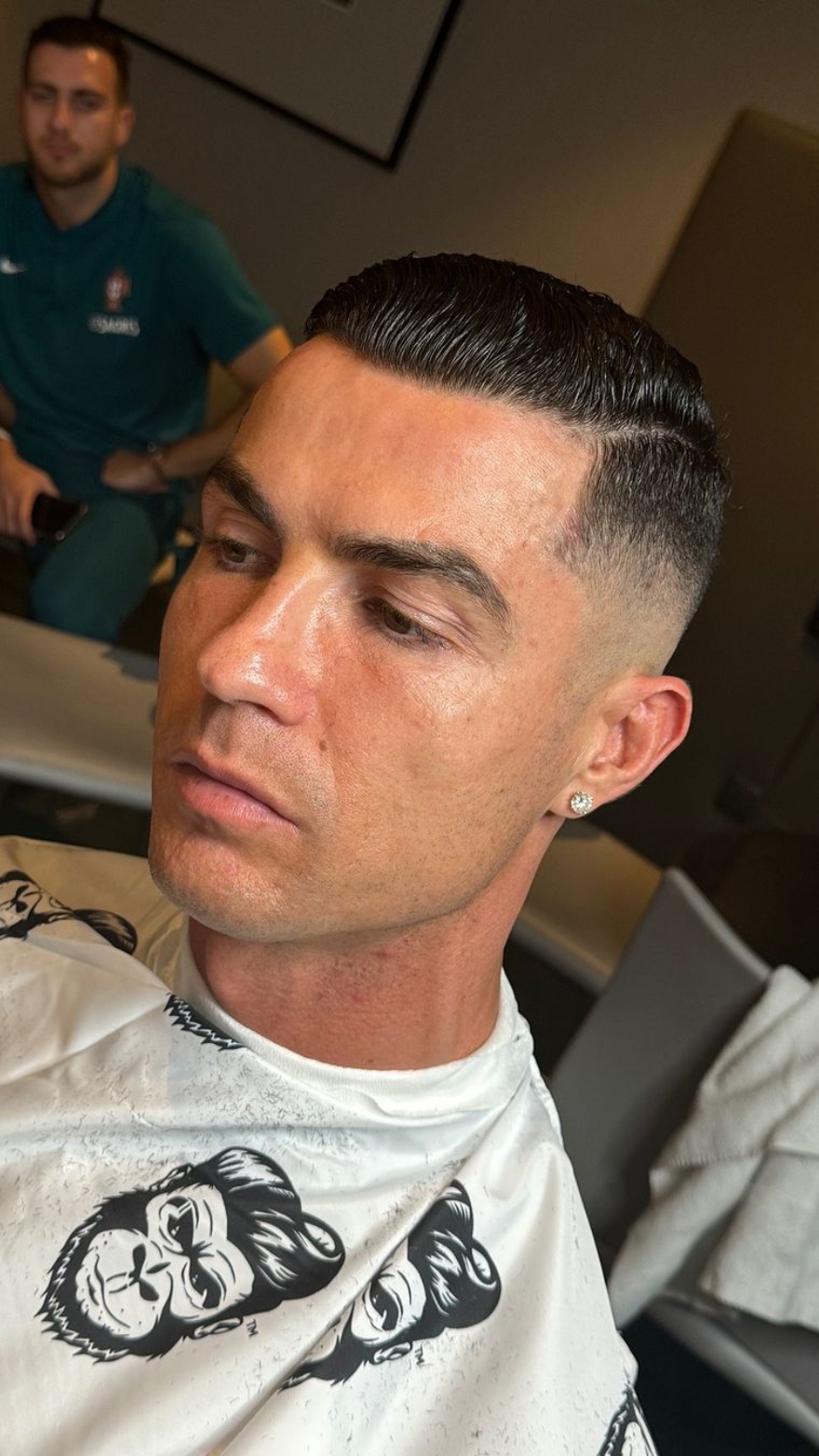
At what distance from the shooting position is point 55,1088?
0.91 m

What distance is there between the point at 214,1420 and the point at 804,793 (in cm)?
196

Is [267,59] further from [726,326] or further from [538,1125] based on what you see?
[538,1125]

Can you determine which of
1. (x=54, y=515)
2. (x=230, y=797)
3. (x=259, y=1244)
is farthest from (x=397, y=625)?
(x=54, y=515)

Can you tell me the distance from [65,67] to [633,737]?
2.17 meters

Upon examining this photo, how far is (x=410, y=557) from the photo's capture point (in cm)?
81

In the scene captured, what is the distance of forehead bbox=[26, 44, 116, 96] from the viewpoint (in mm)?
2545

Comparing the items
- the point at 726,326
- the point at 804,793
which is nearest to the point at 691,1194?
the point at 804,793

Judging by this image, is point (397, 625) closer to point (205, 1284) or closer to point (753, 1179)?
point (205, 1284)

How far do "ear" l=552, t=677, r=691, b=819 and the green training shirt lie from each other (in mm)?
1850

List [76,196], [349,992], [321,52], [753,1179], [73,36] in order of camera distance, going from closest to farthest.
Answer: [349,992]
[753,1179]
[73,36]
[76,196]
[321,52]

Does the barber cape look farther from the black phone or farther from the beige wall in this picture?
the beige wall

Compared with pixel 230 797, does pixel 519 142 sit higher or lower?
higher

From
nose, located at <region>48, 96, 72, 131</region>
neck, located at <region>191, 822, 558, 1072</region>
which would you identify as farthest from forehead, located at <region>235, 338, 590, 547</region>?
nose, located at <region>48, 96, 72, 131</region>

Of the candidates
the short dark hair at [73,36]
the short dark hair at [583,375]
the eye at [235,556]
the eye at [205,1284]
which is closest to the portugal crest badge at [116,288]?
the short dark hair at [73,36]
